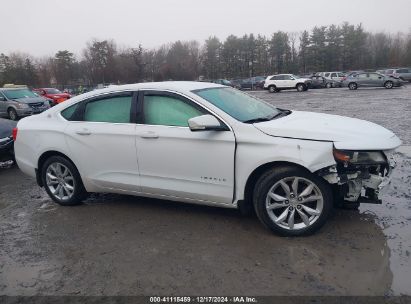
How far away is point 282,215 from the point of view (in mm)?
3889

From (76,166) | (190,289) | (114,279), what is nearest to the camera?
(190,289)

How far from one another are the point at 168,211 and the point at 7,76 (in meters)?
73.3

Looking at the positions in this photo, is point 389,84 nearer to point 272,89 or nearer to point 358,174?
point 272,89

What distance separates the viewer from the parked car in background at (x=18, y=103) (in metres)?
A: 18.2

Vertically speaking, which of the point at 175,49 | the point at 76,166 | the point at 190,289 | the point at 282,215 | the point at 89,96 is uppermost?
the point at 175,49

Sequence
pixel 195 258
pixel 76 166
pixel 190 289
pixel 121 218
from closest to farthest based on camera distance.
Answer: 1. pixel 190 289
2. pixel 195 258
3. pixel 121 218
4. pixel 76 166

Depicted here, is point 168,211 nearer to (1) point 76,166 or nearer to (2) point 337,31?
(1) point 76,166

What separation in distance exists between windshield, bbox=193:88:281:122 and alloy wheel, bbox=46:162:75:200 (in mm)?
2220

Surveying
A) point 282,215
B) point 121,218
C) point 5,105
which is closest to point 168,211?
point 121,218

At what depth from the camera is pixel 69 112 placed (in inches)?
202

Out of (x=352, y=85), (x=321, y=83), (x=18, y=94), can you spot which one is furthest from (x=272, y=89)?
(x=18, y=94)

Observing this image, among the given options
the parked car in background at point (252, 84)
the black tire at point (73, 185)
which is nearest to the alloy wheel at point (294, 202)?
the black tire at point (73, 185)

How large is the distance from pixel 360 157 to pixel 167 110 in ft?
7.11

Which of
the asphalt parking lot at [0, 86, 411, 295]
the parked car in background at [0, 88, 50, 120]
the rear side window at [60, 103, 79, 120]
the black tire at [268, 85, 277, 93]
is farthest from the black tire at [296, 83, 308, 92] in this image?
the rear side window at [60, 103, 79, 120]
